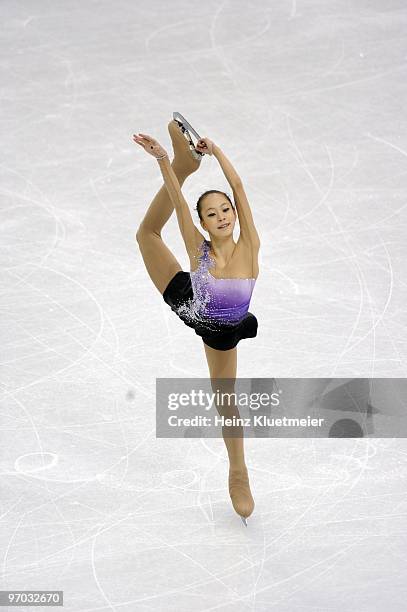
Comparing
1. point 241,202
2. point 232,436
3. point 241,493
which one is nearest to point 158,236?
point 241,202

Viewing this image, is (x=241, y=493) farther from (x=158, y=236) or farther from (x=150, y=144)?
(x=150, y=144)

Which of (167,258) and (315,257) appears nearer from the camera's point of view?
(167,258)

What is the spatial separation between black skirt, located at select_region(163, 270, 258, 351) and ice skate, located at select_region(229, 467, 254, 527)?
67 cm

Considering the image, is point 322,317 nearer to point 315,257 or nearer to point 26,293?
point 315,257

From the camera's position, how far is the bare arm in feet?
17.0

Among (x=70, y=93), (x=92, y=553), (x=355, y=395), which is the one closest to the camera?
(x=92, y=553)

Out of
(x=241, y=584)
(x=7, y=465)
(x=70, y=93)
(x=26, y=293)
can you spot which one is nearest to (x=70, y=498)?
(x=7, y=465)

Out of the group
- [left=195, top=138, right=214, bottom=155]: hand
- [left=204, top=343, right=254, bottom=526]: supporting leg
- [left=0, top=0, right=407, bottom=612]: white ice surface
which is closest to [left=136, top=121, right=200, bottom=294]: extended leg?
[left=195, top=138, right=214, bottom=155]: hand

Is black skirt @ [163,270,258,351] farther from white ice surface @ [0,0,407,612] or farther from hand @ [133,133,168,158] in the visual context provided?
white ice surface @ [0,0,407,612]

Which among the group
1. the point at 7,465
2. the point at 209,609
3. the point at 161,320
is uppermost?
the point at 161,320

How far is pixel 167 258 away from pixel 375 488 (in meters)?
1.59

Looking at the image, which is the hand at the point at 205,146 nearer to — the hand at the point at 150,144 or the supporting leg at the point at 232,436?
the hand at the point at 150,144

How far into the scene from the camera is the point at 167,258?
5535 mm

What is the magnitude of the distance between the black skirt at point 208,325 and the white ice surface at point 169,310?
0.92m
